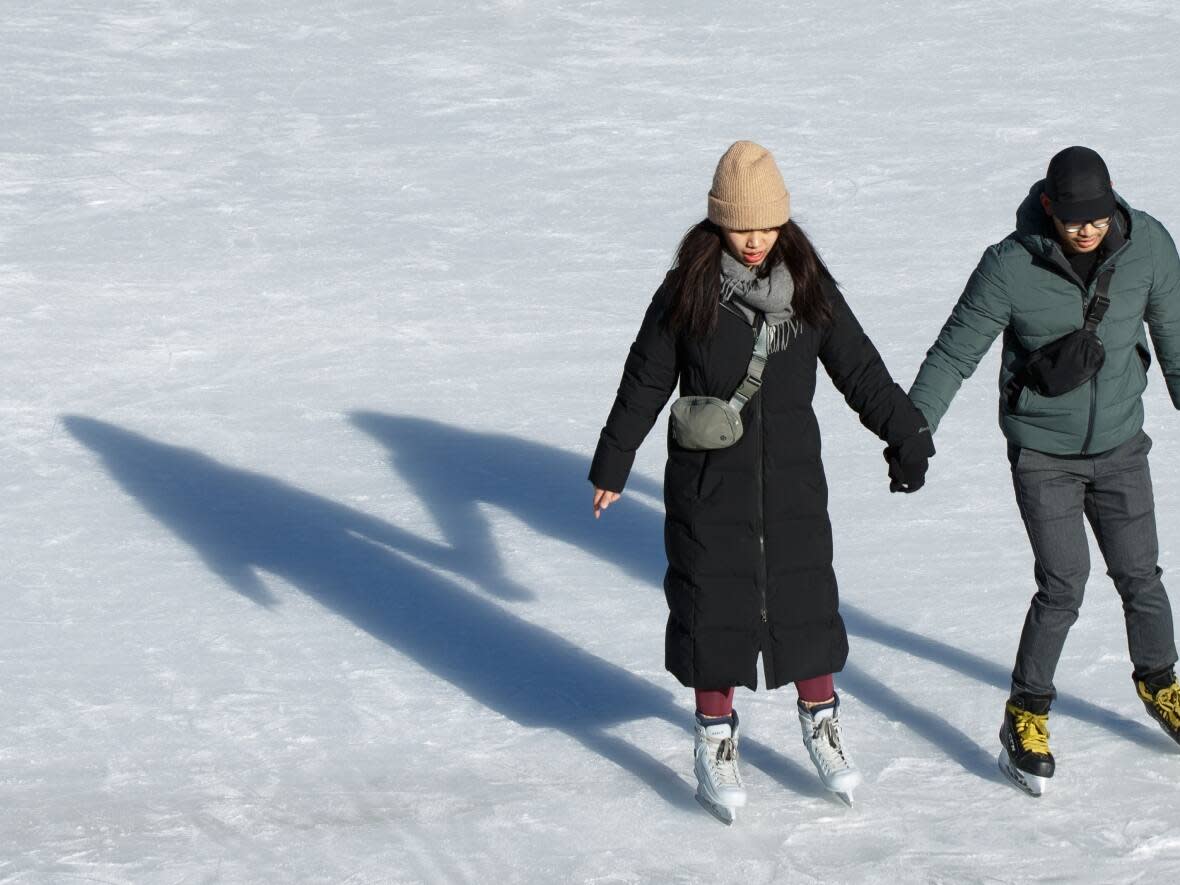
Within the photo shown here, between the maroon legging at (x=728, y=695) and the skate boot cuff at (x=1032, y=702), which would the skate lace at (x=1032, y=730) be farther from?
the maroon legging at (x=728, y=695)

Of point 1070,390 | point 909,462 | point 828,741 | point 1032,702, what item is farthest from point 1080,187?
point 828,741

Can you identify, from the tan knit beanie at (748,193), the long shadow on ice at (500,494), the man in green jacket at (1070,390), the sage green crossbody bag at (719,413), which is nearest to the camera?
the tan knit beanie at (748,193)

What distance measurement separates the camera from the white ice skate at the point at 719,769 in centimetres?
439

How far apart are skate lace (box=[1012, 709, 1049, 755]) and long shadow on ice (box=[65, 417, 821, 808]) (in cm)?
50

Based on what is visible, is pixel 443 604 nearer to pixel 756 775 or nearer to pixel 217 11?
pixel 756 775

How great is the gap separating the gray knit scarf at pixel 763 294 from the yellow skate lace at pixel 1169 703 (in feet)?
4.35

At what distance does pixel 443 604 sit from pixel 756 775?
60.8 inches

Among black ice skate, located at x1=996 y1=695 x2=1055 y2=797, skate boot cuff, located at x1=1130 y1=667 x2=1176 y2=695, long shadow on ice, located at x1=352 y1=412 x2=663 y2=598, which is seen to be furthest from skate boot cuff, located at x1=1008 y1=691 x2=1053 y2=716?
long shadow on ice, located at x1=352 y1=412 x2=663 y2=598

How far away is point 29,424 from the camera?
297 inches

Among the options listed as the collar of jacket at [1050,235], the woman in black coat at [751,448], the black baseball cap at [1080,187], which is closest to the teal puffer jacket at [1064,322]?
the collar of jacket at [1050,235]

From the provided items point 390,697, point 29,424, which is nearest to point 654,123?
point 29,424

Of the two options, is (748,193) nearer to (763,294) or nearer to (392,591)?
(763,294)

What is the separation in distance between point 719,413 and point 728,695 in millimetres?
737

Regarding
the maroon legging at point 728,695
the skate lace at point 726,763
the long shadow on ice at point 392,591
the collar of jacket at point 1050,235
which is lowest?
the long shadow on ice at point 392,591
